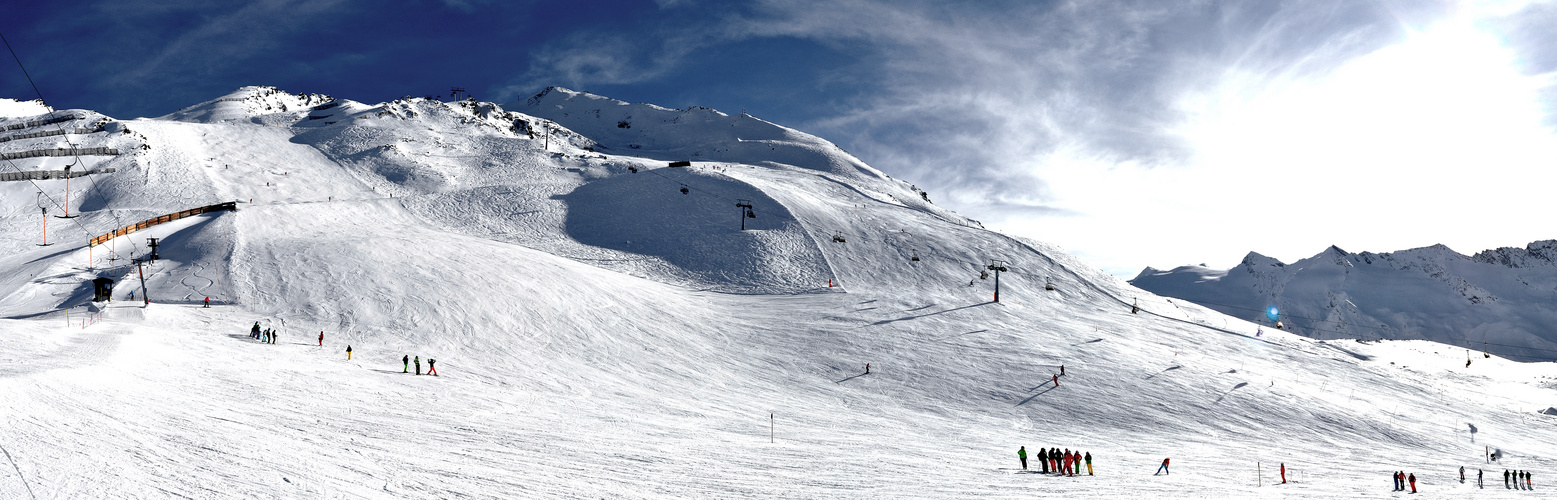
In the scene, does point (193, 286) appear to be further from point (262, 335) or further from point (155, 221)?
point (155, 221)

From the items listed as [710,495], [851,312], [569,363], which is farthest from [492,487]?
[851,312]

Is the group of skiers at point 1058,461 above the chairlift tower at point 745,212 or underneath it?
underneath

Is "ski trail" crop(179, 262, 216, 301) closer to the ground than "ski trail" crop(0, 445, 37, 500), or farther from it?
farther from it

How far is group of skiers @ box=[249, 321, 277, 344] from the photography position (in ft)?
112

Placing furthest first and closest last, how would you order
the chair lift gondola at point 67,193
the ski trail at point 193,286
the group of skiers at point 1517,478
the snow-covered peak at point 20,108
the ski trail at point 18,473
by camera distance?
the snow-covered peak at point 20,108 < the chair lift gondola at point 67,193 < the ski trail at point 193,286 < the group of skiers at point 1517,478 < the ski trail at point 18,473

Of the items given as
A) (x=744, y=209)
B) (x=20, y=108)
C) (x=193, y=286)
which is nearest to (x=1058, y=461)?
(x=193, y=286)

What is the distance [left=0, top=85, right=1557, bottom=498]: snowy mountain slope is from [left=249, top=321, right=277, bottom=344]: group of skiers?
59cm

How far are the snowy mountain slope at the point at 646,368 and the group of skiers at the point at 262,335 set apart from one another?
593mm

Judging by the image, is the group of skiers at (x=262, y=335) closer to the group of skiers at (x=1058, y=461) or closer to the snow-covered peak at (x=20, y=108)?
the group of skiers at (x=1058, y=461)

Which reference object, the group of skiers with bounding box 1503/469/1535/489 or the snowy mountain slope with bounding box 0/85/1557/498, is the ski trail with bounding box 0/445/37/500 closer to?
the snowy mountain slope with bounding box 0/85/1557/498

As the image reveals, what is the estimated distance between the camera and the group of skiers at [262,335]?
1341 inches

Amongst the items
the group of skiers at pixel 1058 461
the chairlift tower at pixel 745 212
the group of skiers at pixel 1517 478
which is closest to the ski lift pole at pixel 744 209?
the chairlift tower at pixel 745 212

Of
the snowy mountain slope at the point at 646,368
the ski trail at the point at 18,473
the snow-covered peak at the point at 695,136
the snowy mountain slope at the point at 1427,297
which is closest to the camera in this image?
the ski trail at the point at 18,473

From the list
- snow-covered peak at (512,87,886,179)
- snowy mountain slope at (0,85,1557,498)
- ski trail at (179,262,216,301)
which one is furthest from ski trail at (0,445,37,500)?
snow-covered peak at (512,87,886,179)
